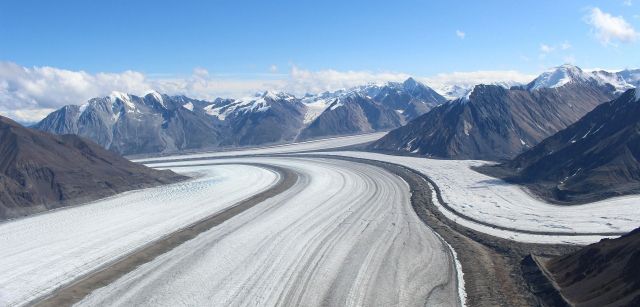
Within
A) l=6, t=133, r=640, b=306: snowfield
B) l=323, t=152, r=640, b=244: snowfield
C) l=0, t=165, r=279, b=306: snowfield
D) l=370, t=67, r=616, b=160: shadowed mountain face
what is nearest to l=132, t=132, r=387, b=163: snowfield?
l=370, t=67, r=616, b=160: shadowed mountain face

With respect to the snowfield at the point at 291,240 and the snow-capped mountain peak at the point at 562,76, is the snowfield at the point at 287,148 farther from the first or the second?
the snowfield at the point at 291,240

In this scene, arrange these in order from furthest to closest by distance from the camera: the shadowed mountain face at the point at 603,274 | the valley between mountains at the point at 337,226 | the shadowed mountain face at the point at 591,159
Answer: the shadowed mountain face at the point at 591,159 < the valley between mountains at the point at 337,226 < the shadowed mountain face at the point at 603,274

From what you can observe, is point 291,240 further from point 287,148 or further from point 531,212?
point 287,148

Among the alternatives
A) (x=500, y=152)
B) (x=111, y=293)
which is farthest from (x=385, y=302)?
(x=500, y=152)

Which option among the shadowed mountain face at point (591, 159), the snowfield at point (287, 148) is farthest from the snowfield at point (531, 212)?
the snowfield at point (287, 148)

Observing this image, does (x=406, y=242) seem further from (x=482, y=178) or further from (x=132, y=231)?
(x=482, y=178)

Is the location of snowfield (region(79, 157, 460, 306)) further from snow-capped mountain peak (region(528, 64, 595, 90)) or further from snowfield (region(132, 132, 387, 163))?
snow-capped mountain peak (region(528, 64, 595, 90))

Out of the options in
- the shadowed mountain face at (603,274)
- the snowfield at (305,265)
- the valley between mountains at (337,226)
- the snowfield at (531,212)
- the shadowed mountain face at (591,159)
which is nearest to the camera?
the shadowed mountain face at (603,274)

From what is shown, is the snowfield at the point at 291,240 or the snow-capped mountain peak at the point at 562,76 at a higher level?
the snow-capped mountain peak at the point at 562,76
